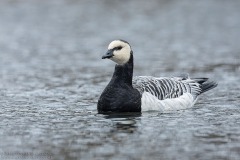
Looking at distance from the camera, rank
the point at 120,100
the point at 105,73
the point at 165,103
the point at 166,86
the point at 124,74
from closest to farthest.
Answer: the point at 120,100
the point at 124,74
the point at 165,103
the point at 166,86
the point at 105,73

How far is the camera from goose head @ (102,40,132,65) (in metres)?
14.3

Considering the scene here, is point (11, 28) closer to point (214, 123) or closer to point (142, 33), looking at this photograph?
point (142, 33)

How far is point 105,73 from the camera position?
67.8 feet

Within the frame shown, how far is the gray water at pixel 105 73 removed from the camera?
11680 millimetres

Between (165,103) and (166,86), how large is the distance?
21.0 inches

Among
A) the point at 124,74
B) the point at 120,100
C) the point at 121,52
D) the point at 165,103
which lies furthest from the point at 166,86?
the point at 121,52

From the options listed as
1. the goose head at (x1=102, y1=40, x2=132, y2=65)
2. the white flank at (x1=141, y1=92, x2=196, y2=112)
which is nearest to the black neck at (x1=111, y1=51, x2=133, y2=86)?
the goose head at (x1=102, y1=40, x2=132, y2=65)

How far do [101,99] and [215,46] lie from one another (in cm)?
1215

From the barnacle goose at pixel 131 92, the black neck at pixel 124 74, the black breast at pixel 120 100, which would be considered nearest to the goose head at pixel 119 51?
the barnacle goose at pixel 131 92

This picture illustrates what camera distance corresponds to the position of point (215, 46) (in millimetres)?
25938

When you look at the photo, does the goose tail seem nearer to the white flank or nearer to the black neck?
the white flank

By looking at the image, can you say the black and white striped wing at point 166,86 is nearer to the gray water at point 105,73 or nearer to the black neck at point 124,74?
the black neck at point 124,74

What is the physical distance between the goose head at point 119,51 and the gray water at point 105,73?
1180mm

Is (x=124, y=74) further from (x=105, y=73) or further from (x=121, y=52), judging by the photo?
(x=105, y=73)
